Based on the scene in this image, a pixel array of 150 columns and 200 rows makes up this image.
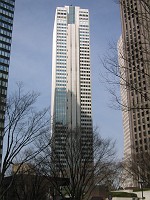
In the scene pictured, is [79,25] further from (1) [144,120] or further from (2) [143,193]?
(2) [143,193]

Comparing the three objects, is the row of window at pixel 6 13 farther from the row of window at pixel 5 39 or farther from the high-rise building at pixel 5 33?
the row of window at pixel 5 39

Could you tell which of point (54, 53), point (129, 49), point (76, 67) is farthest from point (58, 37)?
point (129, 49)

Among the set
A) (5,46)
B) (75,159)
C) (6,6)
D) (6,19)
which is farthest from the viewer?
(6,6)

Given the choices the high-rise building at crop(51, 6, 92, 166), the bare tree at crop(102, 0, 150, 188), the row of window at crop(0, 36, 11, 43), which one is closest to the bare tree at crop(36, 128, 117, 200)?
the bare tree at crop(102, 0, 150, 188)

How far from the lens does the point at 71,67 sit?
582 feet

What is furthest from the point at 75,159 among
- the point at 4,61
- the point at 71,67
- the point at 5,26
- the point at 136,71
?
the point at 71,67

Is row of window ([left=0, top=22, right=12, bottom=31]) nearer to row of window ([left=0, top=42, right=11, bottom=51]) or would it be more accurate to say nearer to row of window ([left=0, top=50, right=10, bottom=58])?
row of window ([left=0, top=42, right=11, bottom=51])

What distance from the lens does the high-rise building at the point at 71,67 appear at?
16300 centimetres

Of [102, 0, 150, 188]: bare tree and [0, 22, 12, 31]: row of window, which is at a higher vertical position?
[0, 22, 12, 31]: row of window

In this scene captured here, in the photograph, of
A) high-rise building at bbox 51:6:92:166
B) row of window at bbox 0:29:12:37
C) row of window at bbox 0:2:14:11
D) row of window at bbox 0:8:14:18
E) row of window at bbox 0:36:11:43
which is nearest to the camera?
row of window at bbox 0:36:11:43

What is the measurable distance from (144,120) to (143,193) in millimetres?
61207

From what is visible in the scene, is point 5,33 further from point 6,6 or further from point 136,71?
point 136,71

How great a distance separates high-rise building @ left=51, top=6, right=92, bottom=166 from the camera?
163m

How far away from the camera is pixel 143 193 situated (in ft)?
128
